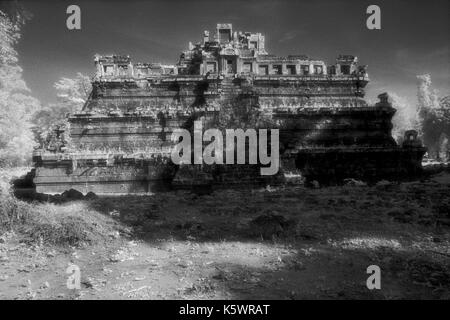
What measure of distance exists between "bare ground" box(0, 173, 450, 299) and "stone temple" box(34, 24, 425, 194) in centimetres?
590

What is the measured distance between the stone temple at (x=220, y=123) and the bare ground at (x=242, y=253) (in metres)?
5.90

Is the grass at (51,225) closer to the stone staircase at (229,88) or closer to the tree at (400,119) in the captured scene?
the stone staircase at (229,88)

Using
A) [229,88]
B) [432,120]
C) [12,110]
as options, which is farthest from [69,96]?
[432,120]

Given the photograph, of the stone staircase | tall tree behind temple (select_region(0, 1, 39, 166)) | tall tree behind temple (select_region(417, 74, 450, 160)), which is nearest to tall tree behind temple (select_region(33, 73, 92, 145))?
tall tree behind temple (select_region(0, 1, 39, 166))

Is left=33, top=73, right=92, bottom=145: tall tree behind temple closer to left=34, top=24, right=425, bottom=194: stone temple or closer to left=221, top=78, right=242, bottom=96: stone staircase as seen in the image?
left=34, top=24, right=425, bottom=194: stone temple

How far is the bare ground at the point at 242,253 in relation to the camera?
22.3 feet

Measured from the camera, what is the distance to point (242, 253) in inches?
357

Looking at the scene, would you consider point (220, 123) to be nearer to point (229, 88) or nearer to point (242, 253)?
point (229, 88)

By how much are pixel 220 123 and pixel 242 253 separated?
1389 cm

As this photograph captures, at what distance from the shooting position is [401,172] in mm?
22906

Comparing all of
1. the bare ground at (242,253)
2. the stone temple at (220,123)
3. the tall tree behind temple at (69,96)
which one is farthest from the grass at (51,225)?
the tall tree behind temple at (69,96)

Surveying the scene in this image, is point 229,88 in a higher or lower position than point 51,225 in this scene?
higher
